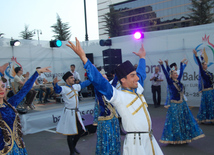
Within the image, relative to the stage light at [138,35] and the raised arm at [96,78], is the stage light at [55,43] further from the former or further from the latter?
the raised arm at [96,78]

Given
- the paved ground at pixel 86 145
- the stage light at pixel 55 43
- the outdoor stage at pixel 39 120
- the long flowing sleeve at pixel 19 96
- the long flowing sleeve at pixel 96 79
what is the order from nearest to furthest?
the long flowing sleeve at pixel 96 79 < the long flowing sleeve at pixel 19 96 < the paved ground at pixel 86 145 < the outdoor stage at pixel 39 120 < the stage light at pixel 55 43

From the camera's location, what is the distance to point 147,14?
6406 cm

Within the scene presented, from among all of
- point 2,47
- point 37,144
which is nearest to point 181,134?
point 37,144

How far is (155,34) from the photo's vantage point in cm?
1205

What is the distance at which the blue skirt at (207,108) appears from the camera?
7.59 metres

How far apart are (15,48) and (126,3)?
187 ft

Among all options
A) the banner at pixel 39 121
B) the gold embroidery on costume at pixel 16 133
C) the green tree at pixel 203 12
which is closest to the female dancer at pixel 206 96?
Result: the banner at pixel 39 121

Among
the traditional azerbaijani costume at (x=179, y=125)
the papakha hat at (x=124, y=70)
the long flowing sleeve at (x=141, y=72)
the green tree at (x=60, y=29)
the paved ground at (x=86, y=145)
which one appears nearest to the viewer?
the papakha hat at (x=124, y=70)

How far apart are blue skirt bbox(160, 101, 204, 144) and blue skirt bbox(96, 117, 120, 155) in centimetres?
215

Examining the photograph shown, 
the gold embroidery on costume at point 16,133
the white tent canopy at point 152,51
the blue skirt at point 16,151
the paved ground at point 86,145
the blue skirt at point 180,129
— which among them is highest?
the white tent canopy at point 152,51

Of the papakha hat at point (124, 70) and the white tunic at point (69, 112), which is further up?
the papakha hat at point (124, 70)

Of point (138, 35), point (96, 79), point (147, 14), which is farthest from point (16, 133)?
point (147, 14)

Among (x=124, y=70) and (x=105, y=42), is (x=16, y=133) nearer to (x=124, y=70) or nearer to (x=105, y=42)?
(x=124, y=70)

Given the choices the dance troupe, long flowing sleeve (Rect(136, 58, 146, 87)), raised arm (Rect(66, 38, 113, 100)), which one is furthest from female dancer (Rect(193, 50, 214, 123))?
raised arm (Rect(66, 38, 113, 100))
